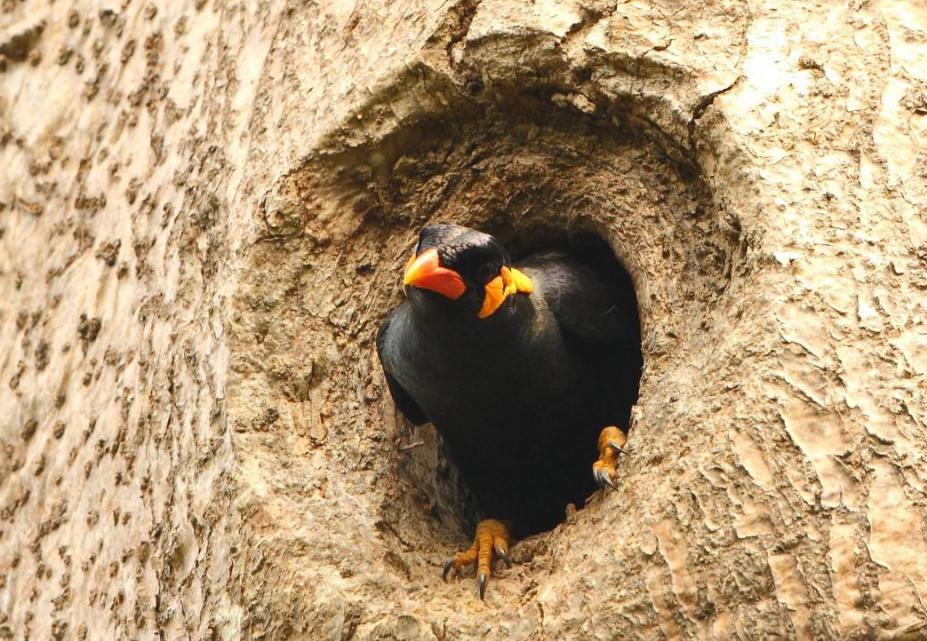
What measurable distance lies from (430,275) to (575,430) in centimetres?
82

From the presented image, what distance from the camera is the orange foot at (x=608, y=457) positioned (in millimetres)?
2869

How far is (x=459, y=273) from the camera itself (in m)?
3.32

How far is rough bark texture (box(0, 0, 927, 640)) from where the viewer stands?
95.3 inches

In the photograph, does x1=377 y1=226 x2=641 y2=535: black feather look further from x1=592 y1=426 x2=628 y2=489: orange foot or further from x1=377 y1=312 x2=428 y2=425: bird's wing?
x1=592 y1=426 x2=628 y2=489: orange foot

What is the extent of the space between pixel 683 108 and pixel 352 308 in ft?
4.02

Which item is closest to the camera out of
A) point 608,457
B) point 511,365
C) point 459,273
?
point 608,457

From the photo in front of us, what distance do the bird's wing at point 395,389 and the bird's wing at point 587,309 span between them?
0.53 m

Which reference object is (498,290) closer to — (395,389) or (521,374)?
(521,374)

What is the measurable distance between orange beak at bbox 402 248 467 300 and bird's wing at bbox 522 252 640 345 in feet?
1.62

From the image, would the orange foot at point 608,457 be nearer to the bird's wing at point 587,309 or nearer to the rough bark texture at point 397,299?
the rough bark texture at point 397,299

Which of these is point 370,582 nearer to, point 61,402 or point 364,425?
point 364,425

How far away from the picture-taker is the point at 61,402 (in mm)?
3797

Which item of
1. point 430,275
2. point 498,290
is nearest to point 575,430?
point 498,290

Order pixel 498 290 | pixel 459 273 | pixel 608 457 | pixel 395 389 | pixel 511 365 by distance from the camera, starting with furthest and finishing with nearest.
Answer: pixel 395 389, pixel 511 365, pixel 498 290, pixel 459 273, pixel 608 457
